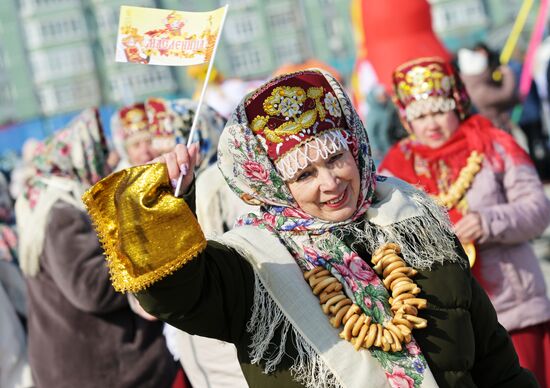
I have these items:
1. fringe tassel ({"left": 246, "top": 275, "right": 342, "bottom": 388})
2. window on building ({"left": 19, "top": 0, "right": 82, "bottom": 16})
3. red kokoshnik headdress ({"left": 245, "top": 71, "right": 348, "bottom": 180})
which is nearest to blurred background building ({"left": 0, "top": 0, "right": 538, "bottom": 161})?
window on building ({"left": 19, "top": 0, "right": 82, "bottom": 16})

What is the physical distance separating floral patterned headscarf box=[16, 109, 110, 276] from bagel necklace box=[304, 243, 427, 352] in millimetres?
2321

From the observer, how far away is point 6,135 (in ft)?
99.6

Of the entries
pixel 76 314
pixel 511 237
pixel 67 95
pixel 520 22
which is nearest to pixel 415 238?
pixel 511 237

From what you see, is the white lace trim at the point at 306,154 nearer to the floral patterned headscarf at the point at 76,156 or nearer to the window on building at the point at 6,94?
the floral patterned headscarf at the point at 76,156

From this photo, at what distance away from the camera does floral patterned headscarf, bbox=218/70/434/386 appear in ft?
7.97

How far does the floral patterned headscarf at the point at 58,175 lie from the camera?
450 cm

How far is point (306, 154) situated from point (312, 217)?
182 millimetres

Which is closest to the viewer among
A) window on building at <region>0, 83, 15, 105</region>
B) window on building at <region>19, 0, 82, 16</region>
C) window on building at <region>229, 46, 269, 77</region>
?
window on building at <region>0, 83, 15, 105</region>

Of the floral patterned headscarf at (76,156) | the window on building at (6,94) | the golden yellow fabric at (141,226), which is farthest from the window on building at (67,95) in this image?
the golden yellow fabric at (141,226)

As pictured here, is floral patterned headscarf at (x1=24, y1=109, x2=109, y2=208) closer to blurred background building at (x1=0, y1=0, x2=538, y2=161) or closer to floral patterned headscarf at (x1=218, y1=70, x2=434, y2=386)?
floral patterned headscarf at (x1=218, y1=70, x2=434, y2=386)

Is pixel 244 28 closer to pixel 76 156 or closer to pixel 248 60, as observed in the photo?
pixel 248 60

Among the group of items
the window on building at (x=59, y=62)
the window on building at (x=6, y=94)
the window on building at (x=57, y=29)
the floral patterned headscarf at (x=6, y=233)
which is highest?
the floral patterned headscarf at (x=6, y=233)

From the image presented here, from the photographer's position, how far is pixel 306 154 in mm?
2453

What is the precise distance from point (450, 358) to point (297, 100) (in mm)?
792
